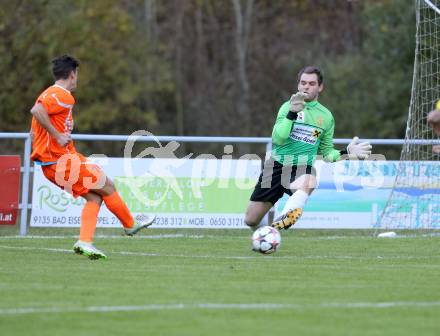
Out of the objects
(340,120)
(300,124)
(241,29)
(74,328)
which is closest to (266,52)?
(241,29)

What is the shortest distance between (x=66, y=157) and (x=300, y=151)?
2.87m

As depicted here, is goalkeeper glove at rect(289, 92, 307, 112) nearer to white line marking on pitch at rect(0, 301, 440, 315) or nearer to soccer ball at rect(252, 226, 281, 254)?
soccer ball at rect(252, 226, 281, 254)

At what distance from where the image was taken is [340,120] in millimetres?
36375

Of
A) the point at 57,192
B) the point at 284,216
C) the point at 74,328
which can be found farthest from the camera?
the point at 57,192

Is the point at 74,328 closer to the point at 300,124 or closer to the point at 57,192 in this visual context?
the point at 300,124

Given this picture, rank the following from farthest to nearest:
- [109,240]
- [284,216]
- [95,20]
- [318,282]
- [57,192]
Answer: [95,20] < [57,192] < [109,240] < [284,216] < [318,282]

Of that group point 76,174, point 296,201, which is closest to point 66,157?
point 76,174

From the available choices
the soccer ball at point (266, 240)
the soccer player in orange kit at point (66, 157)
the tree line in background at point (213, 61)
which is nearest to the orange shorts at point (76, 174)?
the soccer player in orange kit at point (66, 157)

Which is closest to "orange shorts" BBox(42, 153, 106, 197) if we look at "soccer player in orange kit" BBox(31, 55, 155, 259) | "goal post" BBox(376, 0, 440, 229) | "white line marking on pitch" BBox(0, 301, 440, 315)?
"soccer player in orange kit" BBox(31, 55, 155, 259)

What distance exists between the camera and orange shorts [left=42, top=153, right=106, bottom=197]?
36.9ft

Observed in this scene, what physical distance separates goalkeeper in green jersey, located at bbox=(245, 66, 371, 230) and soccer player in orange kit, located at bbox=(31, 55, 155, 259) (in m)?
2.05

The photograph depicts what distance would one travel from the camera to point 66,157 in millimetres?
11484

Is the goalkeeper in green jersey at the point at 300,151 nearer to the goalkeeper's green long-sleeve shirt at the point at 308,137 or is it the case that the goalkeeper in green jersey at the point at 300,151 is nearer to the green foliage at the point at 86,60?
the goalkeeper's green long-sleeve shirt at the point at 308,137

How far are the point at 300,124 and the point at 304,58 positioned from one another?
2729cm
